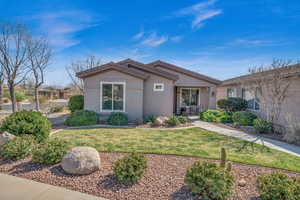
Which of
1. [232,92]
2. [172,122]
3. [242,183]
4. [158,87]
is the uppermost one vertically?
[158,87]

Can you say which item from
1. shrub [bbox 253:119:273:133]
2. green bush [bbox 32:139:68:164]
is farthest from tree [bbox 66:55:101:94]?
shrub [bbox 253:119:273:133]

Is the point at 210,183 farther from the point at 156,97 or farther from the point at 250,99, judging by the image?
the point at 250,99

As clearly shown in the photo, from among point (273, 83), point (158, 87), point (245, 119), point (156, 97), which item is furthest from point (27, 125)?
point (273, 83)

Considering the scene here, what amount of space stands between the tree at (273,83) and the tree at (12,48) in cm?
1811

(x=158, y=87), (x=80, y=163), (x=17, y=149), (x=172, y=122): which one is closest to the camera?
(x=80, y=163)

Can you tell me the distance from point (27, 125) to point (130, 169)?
4133mm

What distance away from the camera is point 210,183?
9.65ft

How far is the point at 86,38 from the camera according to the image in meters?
13.3

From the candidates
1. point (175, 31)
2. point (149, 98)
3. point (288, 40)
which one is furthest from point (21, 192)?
point (288, 40)

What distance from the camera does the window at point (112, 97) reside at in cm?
1093

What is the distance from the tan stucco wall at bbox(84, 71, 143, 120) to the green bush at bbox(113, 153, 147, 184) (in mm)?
7358

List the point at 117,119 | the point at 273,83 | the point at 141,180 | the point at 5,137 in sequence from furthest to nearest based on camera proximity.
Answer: the point at 117,119 < the point at 273,83 < the point at 5,137 < the point at 141,180

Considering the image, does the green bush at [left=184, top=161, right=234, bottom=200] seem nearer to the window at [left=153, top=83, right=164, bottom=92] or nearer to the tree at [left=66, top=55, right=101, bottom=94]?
the window at [left=153, top=83, right=164, bottom=92]

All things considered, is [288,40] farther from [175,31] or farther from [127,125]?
[127,125]
